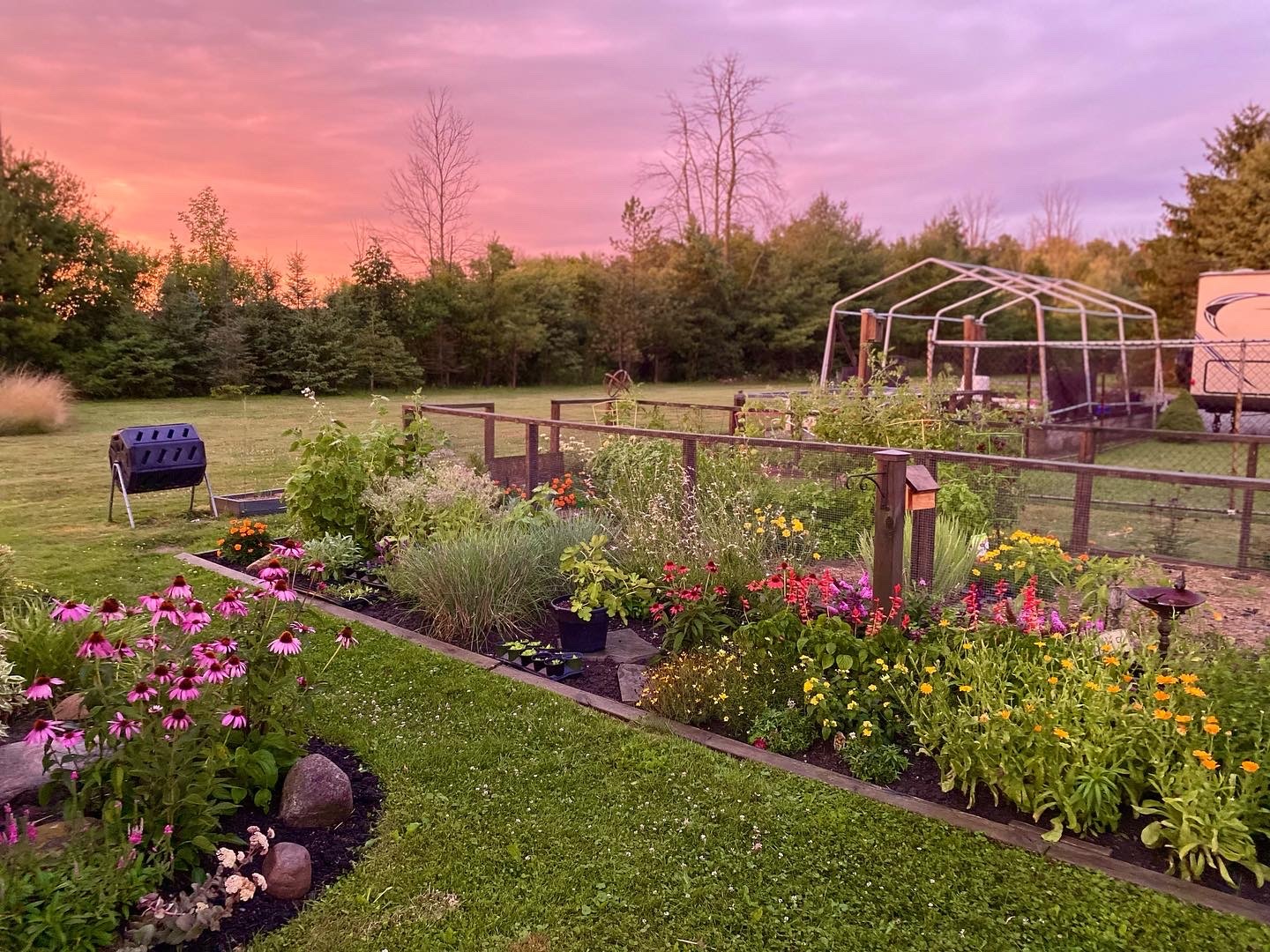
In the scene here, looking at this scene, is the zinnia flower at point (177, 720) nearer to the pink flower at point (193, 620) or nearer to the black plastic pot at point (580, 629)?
the pink flower at point (193, 620)

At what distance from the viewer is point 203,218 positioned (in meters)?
28.2

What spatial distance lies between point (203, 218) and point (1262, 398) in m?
30.4

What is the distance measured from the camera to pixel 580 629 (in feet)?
14.6

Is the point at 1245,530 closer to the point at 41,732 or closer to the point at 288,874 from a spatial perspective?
the point at 288,874

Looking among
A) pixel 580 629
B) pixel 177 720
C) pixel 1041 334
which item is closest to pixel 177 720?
pixel 177 720

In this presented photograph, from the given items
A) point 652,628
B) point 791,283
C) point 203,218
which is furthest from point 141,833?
point 791,283

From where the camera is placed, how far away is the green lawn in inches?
91.3

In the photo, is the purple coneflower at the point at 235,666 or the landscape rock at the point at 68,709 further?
the landscape rock at the point at 68,709

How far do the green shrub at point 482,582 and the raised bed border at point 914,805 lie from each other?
186 mm

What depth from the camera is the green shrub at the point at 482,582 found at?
467 centimetres

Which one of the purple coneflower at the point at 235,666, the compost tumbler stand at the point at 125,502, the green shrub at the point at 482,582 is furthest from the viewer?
the compost tumbler stand at the point at 125,502

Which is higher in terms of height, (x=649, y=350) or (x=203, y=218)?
(x=203, y=218)

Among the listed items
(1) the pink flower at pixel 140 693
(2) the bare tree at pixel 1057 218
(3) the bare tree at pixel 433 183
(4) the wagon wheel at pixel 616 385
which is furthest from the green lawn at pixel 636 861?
(2) the bare tree at pixel 1057 218

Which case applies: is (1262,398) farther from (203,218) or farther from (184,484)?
(203,218)
